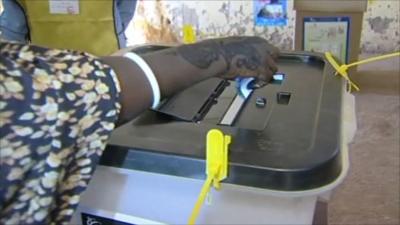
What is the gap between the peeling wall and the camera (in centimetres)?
280

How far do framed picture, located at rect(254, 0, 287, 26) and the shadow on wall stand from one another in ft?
1.82

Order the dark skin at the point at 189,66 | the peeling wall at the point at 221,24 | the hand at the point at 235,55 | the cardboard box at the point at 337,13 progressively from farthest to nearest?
the peeling wall at the point at 221,24
the cardboard box at the point at 337,13
the hand at the point at 235,55
the dark skin at the point at 189,66

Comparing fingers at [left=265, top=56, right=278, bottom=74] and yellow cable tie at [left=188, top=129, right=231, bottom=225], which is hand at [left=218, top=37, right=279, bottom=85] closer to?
fingers at [left=265, top=56, right=278, bottom=74]

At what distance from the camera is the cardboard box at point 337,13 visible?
2131mm

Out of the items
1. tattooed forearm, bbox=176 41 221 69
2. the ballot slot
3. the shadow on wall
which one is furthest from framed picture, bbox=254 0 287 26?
tattooed forearm, bbox=176 41 221 69

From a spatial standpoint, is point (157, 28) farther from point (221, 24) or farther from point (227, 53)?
point (227, 53)

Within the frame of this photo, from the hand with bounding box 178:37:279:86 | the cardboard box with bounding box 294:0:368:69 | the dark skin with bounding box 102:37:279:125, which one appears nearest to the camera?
the dark skin with bounding box 102:37:279:125

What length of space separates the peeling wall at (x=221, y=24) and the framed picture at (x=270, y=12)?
3cm

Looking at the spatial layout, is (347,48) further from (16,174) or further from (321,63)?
(16,174)

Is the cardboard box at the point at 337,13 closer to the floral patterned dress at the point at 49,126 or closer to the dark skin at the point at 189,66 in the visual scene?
the dark skin at the point at 189,66

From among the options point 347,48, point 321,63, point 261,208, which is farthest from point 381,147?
point 261,208

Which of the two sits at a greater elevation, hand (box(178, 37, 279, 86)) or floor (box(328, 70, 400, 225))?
hand (box(178, 37, 279, 86))

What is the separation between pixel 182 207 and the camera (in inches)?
23.7

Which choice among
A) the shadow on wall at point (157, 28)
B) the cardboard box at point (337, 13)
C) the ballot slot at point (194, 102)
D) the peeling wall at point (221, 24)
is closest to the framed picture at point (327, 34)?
the cardboard box at point (337, 13)
